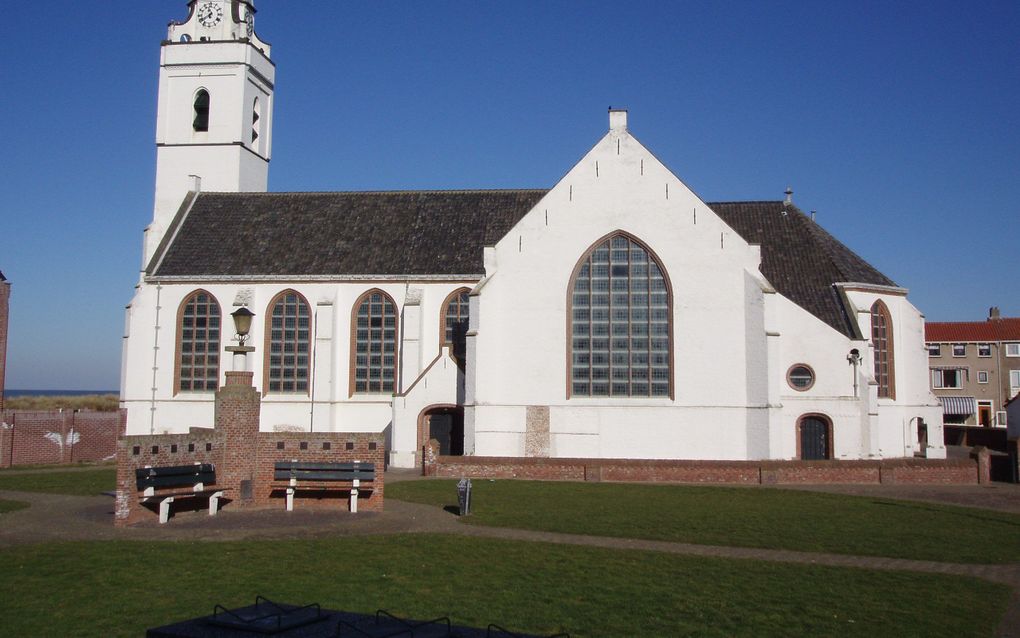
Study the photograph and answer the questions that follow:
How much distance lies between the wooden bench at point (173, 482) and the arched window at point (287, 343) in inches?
725

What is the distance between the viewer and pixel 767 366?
30.1m

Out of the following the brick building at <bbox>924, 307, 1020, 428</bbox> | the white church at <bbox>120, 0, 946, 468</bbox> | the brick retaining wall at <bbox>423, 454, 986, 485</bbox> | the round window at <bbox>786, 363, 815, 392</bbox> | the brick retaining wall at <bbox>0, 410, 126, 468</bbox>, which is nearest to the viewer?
the brick retaining wall at <bbox>423, 454, 986, 485</bbox>

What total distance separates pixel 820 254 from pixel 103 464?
101ft

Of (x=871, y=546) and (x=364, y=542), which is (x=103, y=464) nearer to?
(x=364, y=542)

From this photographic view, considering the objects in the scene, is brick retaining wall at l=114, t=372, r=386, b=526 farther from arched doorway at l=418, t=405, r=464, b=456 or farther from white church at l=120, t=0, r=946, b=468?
arched doorway at l=418, t=405, r=464, b=456

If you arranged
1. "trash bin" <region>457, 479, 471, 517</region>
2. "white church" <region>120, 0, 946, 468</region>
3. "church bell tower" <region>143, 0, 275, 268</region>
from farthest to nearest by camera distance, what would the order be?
"church bell tower" <region>143, 0, 275, 268</region> < "white church" <region>120, 0, 946, 468</region> < "trash bin" <region>457, 479, 471, 517</region>

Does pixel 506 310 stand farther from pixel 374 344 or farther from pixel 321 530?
pixel 321 530

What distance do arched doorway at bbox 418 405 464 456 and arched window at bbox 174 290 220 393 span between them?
33.5 ft

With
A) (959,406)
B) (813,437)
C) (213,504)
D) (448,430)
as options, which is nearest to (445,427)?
(448,430)

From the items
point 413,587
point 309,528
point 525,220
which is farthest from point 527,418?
point 413,587

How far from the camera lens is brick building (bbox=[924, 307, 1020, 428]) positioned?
228 ft

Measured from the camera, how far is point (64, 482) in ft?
84.2

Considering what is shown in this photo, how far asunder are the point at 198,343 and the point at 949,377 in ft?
195

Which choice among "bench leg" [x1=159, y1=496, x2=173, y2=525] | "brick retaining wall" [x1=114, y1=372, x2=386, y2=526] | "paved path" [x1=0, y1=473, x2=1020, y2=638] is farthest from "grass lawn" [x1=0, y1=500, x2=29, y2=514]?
"bench leg" [x1=159, y1=496, x2=173, y2=525]
